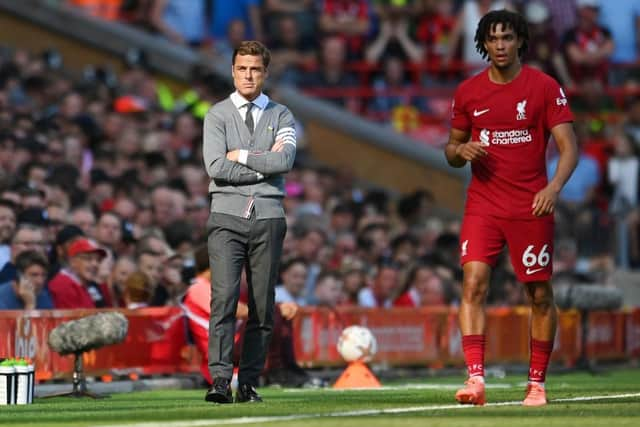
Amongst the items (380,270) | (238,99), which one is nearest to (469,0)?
(380,270)

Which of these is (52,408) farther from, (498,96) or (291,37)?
(291,37)

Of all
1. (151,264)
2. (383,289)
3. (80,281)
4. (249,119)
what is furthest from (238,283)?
(383,289)

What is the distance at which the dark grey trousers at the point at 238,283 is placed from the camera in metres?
12.1

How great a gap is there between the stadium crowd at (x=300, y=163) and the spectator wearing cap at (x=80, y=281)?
0.02 m

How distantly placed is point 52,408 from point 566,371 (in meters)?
8.96

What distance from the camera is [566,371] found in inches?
797

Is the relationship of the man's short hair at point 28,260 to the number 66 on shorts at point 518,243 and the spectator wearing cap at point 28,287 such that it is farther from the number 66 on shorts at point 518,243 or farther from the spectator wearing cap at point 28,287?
the number 66 on shorts at point 518,243

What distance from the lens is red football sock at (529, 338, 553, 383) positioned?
11930 millimetres

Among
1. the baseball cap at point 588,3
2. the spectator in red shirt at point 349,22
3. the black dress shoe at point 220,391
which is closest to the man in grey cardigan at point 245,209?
the black dress shoe at point 220,391

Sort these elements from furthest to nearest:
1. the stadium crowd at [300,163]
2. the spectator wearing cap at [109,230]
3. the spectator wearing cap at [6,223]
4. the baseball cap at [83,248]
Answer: the spectator wearing cap at [109,230] < the stadium crowd at [300,163] < the spectator wearing cap at [6,223] < the baseball cap at [83,248]

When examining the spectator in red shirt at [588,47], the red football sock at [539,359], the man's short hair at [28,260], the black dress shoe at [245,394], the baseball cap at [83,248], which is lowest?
the black dress shoe at [245,394]

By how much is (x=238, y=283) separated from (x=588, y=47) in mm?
20097

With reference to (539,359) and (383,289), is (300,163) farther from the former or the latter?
(539,359)

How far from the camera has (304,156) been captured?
92.8 ft
